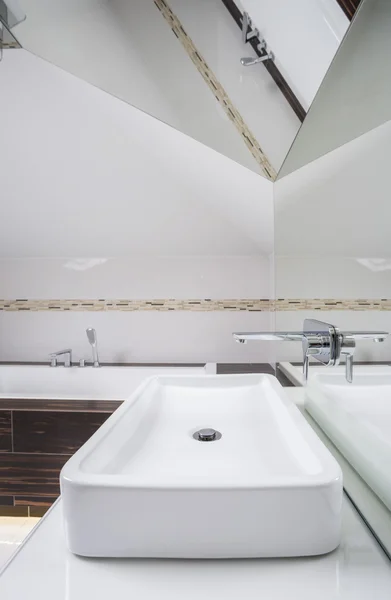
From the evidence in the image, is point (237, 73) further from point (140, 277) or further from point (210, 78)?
point (140, 277)

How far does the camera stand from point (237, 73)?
164 cm

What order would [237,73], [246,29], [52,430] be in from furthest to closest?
[52,430], [237,73], [246,29]

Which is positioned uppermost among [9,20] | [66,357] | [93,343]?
[9,20]

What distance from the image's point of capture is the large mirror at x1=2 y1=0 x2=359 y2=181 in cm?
146

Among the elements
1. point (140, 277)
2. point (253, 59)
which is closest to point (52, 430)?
point (140, 277)

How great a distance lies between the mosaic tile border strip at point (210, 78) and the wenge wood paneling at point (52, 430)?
1606mm

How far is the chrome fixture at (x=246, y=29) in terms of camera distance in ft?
4.83

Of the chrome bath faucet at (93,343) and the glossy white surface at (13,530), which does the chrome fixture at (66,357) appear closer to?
the chrome bath faucet at (93,343)

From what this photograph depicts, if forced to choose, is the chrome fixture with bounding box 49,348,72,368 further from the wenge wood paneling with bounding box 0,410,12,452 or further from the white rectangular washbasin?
the white rectangular washbasin

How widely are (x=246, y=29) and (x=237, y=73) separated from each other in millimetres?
165

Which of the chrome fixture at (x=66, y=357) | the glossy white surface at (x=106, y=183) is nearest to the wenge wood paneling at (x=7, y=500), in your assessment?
the chrome fixture at (x=66, y=357)

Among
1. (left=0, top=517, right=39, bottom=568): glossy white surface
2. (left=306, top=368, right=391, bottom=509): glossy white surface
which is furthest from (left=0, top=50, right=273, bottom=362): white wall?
(left=306, top=368, right=391, bottom=509): glossy white surface

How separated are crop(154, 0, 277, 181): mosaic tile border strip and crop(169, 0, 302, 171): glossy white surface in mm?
20

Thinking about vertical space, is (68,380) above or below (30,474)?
above
